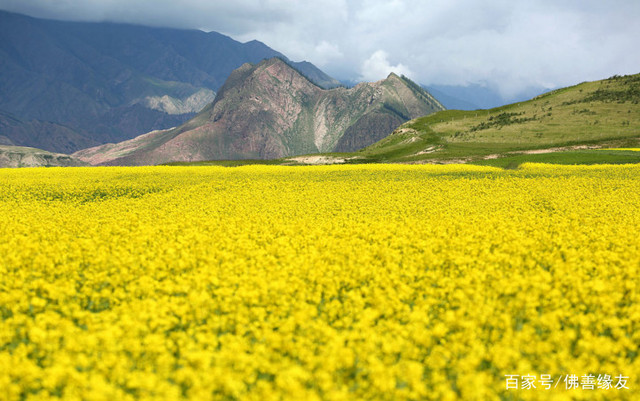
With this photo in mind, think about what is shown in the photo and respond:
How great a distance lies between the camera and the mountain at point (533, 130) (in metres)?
87.6

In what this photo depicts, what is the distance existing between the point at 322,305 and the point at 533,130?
121 meters

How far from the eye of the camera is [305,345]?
8578 mm

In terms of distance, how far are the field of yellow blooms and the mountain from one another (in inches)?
2160

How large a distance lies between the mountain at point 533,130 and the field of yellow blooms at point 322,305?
5487 cm

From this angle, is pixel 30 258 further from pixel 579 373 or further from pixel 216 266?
pixel 579 373

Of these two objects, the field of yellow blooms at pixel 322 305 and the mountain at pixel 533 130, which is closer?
the field of yellow blooms at pixel 322 305

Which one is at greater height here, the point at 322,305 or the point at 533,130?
the point at 533,130

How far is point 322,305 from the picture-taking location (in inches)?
439

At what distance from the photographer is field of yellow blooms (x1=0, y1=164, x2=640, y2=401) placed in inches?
290

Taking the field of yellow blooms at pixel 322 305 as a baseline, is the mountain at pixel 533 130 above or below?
above

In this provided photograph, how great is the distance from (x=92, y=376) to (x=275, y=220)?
14.8m

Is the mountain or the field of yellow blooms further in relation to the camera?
the mountain

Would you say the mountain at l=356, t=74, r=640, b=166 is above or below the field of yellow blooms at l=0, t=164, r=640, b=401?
above

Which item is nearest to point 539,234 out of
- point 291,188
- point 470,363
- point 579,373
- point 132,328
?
point 579,373
